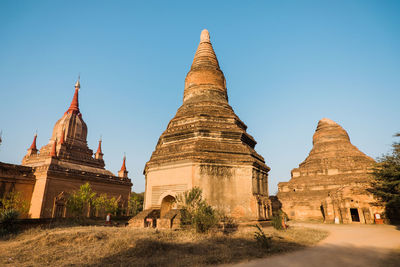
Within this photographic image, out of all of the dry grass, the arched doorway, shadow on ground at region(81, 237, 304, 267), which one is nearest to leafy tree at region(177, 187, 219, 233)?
the dry grass

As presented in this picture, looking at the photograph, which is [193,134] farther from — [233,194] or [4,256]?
[4,256]

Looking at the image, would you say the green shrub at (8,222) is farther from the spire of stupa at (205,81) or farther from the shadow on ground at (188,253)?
the spire of stupa at (205,81)

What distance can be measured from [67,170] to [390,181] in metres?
26.6

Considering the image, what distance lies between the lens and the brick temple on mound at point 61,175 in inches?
904

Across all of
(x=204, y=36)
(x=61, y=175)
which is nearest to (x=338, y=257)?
(x=204, y=36)

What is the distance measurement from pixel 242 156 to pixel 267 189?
13.2ft

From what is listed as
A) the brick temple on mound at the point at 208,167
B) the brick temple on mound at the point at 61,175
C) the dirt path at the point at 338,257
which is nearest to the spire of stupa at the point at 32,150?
the brick temple on mound at the point at 61,175

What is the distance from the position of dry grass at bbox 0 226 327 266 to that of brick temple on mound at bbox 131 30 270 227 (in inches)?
141

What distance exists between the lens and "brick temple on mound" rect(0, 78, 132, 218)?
2295cm

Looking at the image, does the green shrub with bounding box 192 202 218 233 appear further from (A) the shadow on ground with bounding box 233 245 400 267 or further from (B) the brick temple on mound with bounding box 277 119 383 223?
(B) the brick temple on mound with bounding box 277 119 383 223

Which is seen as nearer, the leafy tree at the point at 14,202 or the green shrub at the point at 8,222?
the green shrub at the point at 8,222

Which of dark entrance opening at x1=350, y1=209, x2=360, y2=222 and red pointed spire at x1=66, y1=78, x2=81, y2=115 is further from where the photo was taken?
red pointed spire at x1=66, y1=78, x2=81, y2=115

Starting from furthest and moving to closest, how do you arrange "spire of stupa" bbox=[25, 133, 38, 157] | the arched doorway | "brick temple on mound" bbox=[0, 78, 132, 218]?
"spire of stupa" bbox=[25, 133, 38, 157], "brick temple on mound" bbox=[0, 78, 132, 218], the arched doorway

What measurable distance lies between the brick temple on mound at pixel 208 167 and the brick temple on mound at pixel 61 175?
12.6 metres
